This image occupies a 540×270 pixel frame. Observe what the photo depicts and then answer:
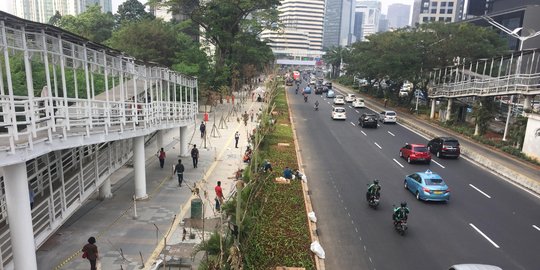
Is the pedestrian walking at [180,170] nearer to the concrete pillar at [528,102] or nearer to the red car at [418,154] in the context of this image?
the red car at [418,154]

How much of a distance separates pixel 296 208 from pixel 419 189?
6363 millimetres

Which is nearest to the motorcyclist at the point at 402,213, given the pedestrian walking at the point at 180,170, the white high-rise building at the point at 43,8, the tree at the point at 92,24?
the pedestrian walking at the point at 180,170

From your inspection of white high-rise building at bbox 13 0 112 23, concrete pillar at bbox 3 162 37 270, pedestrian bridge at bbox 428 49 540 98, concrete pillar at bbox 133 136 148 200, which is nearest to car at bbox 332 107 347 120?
pedestrian bridge at bbox 428 49 540 98

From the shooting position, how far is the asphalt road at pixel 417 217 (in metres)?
13.4

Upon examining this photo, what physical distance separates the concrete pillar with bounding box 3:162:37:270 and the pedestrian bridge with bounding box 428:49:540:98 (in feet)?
109

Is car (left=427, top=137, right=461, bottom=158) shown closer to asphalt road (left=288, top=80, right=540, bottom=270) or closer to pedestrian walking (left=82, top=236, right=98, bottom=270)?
asphalt road (left=288, top=80, right=540, bottom=270)

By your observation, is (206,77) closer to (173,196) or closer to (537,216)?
(173,196)

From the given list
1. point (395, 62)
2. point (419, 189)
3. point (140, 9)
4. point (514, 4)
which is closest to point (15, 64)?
point (419, 189)

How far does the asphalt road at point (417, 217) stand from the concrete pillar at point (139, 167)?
793cm

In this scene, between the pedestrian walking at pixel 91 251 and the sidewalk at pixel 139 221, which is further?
the sidewalk at pixel 139 221

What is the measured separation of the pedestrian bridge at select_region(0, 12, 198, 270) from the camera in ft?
31.4

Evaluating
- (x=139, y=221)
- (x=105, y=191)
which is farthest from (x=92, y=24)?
(x=139, y=221)

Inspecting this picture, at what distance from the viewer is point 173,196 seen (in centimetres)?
1867

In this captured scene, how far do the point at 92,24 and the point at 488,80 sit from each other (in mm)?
74304
